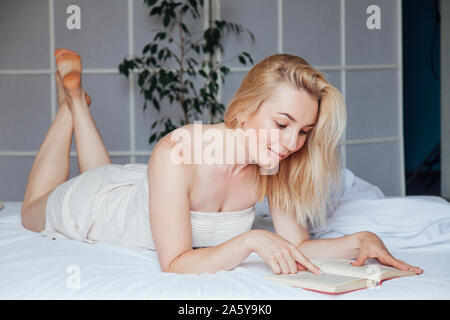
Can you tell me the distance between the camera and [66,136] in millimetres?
2148

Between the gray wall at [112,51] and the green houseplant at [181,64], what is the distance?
8cm

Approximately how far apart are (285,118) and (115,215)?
74 cm

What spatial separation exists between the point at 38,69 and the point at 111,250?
215cm

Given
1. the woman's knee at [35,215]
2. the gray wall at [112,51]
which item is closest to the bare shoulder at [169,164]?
the woman's knee at [35,215]

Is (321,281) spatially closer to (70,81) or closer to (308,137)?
(308,137)

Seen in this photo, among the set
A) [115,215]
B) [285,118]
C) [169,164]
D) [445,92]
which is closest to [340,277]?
[285,118]

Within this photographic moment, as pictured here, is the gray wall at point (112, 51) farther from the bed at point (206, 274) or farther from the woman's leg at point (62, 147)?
the bed at point (206, 274)

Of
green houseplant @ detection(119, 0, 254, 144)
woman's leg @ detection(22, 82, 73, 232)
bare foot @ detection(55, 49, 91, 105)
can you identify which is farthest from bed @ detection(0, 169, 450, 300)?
green houseplant @ detection(119, 0, 254, 144)

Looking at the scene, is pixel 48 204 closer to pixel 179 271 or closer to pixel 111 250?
pixel 111 250

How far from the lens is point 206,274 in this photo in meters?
1.26

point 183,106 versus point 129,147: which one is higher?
point 183,106

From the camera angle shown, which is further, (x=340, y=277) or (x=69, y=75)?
(x=69, y=75)

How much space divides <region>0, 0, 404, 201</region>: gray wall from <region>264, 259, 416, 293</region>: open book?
2.28 meters
